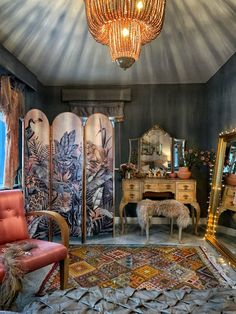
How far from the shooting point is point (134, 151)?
→ 4.60 meters

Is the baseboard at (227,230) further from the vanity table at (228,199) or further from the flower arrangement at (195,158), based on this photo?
the flower arrangement at (195,158)

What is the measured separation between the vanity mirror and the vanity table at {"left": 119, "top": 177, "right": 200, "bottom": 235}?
0.48m

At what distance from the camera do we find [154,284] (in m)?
2.41

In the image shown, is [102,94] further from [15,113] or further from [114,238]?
[114,238]

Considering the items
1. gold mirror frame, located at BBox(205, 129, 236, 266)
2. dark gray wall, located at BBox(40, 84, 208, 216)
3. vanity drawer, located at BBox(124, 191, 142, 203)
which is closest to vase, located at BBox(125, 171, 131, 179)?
vanity drawer, located at BBox(124, 191, 142, 203)

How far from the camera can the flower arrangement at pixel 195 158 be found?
4.15m

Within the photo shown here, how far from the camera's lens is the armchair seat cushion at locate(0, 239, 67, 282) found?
6.31 ft

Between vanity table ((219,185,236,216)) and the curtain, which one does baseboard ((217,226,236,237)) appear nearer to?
vanity table ((219,185,236,216))

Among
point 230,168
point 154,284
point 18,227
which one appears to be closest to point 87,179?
point 18,227

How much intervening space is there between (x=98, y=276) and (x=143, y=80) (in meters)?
3.26

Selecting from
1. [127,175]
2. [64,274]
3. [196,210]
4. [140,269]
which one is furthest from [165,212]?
[64,274]

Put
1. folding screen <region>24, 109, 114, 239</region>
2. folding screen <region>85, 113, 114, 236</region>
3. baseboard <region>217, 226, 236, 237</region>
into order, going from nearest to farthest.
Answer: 1. baseboard <region>217, 226, 236, 237</region>
2. folding screen <region>24, 109, 114, 239</region>
3. folding screen <region>85, 113, 114, 236</region>

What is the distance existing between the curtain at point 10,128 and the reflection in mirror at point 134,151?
1979 mm

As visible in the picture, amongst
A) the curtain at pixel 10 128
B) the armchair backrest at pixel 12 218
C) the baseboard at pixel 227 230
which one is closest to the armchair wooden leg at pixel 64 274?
the armchair backrest at pixel 12 218
